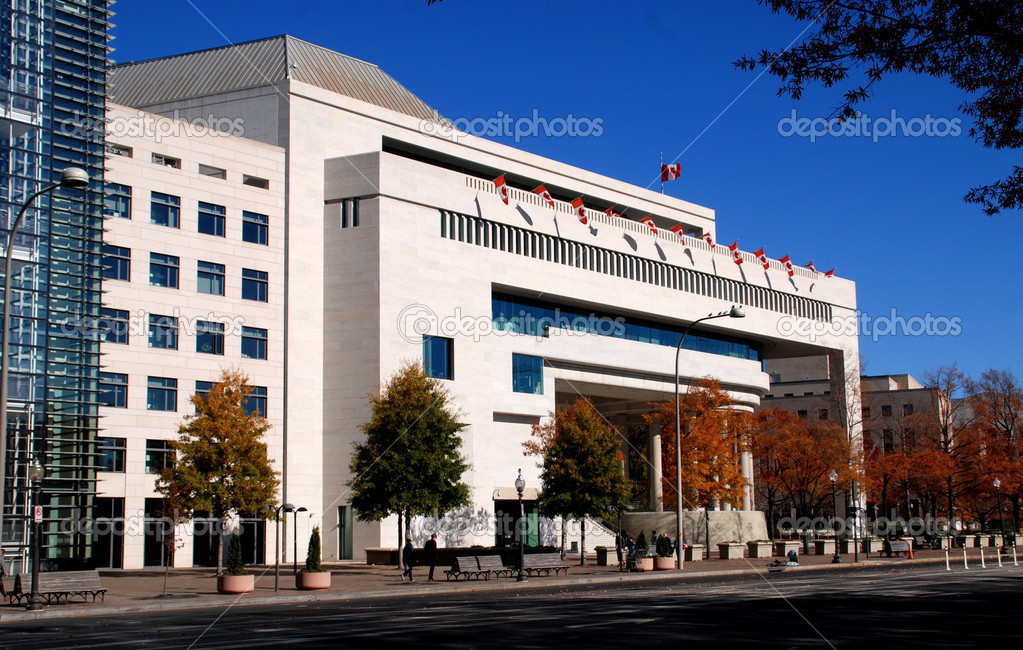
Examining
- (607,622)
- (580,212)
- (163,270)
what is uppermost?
(580,212)

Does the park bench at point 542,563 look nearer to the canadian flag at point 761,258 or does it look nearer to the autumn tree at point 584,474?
the autumn tree at point 584,474

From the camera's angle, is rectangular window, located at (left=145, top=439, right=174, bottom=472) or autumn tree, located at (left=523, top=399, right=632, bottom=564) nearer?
rectangular window, located at (left=145, top=439, right=174, bottom=472)

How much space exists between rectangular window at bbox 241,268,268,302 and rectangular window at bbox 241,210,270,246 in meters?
1.59

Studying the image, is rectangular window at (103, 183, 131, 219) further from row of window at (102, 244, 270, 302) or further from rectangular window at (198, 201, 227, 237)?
rectangular window at (198, 201, 227, 237)

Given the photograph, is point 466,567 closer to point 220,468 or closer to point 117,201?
point 220,468

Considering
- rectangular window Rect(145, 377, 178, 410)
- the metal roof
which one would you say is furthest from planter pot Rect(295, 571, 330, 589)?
the metal roof

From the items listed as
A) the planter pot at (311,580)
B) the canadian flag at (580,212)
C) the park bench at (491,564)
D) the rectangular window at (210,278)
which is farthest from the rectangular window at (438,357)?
the planter pot at (311,580)

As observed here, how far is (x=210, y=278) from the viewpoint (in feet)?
178

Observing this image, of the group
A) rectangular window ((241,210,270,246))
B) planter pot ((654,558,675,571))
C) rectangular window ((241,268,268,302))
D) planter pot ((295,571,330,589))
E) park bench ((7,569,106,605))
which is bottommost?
planter pot ((654,558,675,571))

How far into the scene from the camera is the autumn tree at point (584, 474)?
190ft

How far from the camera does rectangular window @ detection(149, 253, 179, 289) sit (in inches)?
2041

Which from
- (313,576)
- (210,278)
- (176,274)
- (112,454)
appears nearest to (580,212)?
(210,278)

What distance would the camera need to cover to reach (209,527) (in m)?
52.5

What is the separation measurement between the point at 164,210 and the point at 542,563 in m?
24.7
